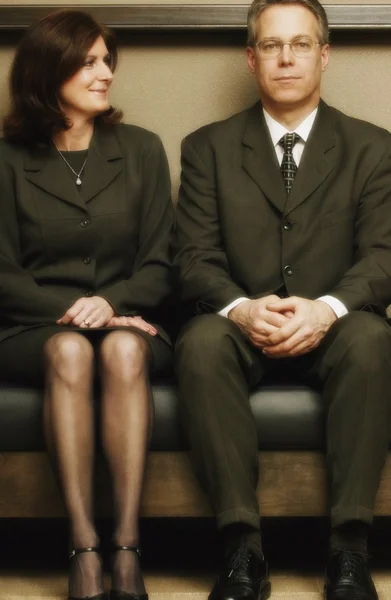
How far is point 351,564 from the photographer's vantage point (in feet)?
6.40

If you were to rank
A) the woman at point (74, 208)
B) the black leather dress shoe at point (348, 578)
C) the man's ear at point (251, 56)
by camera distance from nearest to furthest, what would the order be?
1. the black leather dress shoe at point (348, 578)
2. the woman at point (74, 208)
3. the man's ear at point (251, 56)

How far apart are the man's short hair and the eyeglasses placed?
5 cm

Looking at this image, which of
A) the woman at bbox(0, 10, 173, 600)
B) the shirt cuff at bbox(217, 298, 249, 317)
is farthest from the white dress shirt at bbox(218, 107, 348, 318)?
the shirt cuff at bbox(217, 298, 249, 317)

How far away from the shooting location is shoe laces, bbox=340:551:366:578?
1939 mm

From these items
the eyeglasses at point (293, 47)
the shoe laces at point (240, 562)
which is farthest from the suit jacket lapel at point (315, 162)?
the shoe laces at point (240, 562)

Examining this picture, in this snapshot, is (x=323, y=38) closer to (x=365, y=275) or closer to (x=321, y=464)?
(x=365, y=275)

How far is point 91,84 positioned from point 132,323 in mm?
633

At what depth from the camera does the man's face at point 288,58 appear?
2420mm

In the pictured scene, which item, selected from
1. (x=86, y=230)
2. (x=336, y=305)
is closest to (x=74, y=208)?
(x=86, y=230)

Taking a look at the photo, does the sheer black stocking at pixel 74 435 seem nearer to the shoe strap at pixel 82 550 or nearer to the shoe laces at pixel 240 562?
the shoe strap at pixel 82 550

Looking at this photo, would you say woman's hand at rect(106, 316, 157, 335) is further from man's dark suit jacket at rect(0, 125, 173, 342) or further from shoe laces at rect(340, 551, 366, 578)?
shoe laces at rect(340, 551, 366, 578)

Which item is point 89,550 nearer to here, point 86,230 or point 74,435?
point 74,435

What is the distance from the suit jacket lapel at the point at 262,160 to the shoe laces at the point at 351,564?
87 centimetres

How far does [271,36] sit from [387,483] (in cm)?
112
